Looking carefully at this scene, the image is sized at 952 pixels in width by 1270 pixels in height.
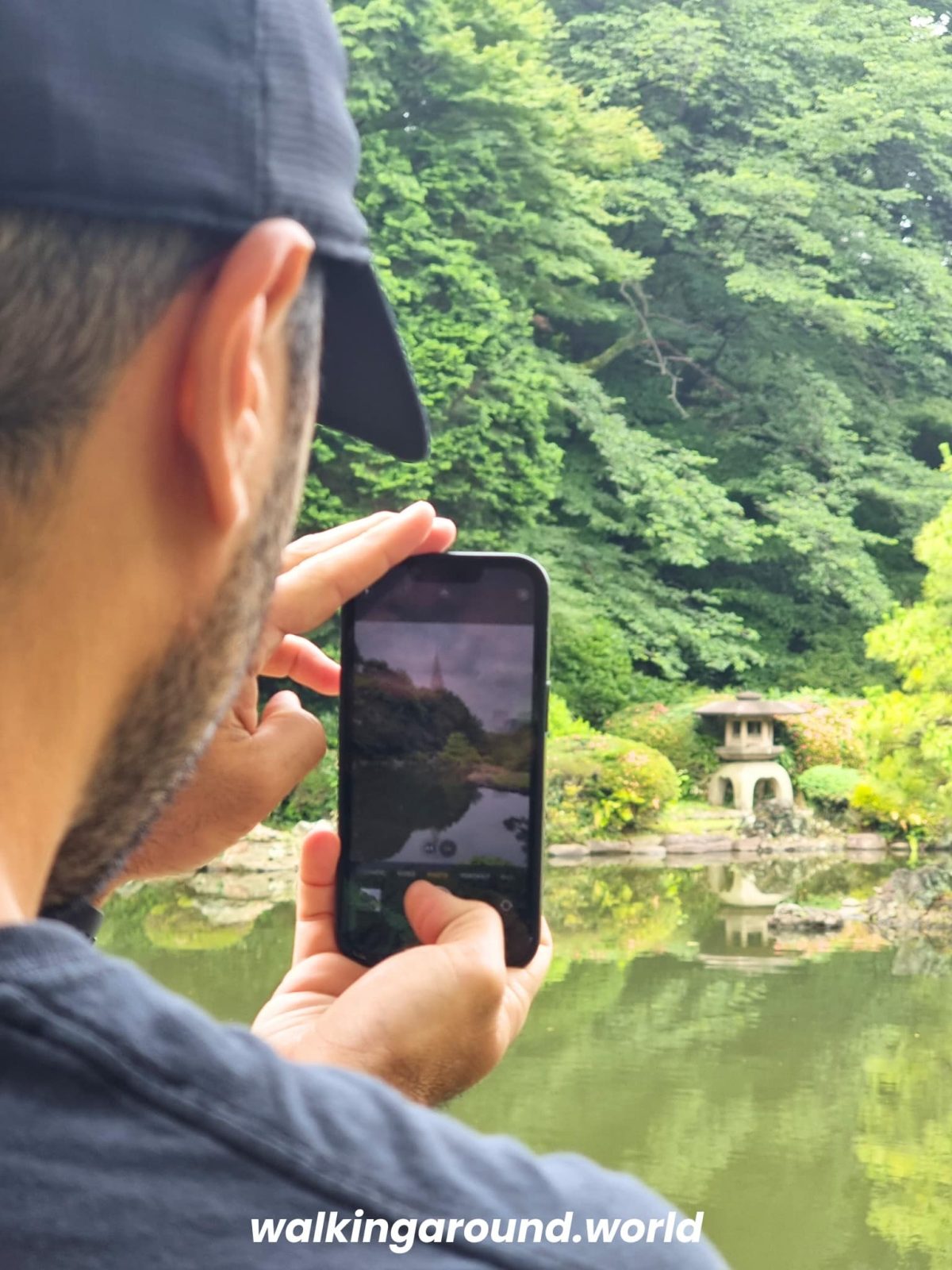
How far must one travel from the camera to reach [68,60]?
24cm

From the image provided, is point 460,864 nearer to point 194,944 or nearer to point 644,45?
point 194,944

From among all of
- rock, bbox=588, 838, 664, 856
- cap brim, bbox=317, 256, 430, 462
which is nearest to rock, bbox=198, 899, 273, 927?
rock, bbox=588, 838, 664, 856

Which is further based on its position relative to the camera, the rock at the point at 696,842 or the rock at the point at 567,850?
the rock at the point at 696,842

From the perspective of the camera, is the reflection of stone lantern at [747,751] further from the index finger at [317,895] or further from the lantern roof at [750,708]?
the index finger at [317,895]

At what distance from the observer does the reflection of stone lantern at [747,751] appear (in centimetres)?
571

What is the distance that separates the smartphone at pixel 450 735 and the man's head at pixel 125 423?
0.92ft

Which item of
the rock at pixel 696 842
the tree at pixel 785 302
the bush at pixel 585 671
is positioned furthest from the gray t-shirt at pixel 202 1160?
the tree at pixel 785 302

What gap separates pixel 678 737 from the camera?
19.7 feet

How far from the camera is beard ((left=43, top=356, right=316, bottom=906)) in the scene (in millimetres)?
260

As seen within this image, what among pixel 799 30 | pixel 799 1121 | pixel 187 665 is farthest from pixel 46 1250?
pixel 799 30

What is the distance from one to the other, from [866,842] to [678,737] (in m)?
Result: 0.89

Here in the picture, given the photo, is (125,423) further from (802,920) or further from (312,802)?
(312,802)

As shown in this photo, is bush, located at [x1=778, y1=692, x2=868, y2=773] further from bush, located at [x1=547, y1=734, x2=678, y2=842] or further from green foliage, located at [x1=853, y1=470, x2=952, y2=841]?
green foliage, located at [x1=853, y1=470, x2=952, y2=841]

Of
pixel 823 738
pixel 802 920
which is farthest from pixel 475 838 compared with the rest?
pixel 823 738
